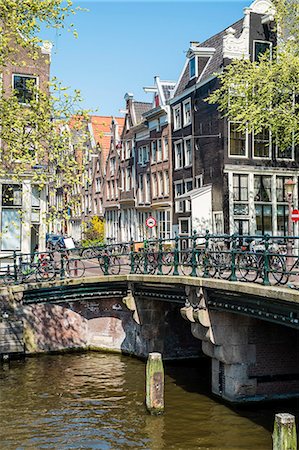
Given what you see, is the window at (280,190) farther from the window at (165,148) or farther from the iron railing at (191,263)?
the window at (165,148)

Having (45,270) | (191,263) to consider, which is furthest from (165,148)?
(191,263)

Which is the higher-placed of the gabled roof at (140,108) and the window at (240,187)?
the gabled roof at (140,108)

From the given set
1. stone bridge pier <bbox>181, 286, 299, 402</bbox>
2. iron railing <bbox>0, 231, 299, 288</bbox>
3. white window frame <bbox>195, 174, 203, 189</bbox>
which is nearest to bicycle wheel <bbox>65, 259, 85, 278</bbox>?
iron railing <bbox>0, 231, 299, 288</bbox>

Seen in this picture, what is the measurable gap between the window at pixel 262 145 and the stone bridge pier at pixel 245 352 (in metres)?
17.0

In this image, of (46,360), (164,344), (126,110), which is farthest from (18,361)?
(126,110)

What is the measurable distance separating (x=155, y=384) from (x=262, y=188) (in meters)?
19.2

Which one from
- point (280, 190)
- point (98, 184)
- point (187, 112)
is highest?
point (187, 112)

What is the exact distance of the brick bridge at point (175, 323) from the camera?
555 inches

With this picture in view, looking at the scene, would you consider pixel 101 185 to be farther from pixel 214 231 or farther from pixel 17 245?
pixel 17 245

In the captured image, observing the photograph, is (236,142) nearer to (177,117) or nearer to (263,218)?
(263,218)

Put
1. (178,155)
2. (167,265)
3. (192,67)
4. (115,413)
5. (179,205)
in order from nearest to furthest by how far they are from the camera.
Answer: (115,413)
(167,265)
(192,67)
(179,205)
(178,155)

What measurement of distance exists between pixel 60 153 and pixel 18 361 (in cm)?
869

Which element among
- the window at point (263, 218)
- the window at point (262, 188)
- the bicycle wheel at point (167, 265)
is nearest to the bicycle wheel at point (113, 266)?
the bicycle wheel at point (167, 265)

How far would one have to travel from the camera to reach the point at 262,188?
31.5 m
